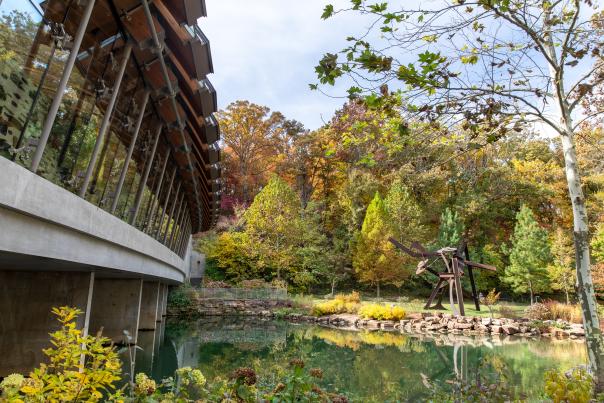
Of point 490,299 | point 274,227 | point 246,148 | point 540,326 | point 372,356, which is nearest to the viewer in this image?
point 372,356

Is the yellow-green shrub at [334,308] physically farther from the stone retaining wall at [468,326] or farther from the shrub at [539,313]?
the shrub at [539,313]

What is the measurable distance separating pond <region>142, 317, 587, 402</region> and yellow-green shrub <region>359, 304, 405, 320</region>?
331 centimetres

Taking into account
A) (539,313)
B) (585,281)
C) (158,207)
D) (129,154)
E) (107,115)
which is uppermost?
(107,115)

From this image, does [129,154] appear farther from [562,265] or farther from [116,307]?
[562,265]

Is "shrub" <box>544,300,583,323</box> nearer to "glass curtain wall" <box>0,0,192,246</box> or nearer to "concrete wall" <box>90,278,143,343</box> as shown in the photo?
"concrete wall" <box>90,278,143,343</box>

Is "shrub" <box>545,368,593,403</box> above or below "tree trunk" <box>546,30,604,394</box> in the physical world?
below

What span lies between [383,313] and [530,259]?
1698cm

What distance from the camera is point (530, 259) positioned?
3603 centimetres

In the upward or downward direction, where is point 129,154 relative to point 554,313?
upward

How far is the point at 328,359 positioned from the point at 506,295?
34.0 m

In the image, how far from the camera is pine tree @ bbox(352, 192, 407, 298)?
3641 cm

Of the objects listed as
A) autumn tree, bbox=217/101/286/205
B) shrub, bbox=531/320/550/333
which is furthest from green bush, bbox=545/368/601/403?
autumn tree, bbox=217/101/286/205

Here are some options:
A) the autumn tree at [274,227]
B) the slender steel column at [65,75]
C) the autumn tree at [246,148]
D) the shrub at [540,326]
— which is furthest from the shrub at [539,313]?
the autumn tree at [246,148]

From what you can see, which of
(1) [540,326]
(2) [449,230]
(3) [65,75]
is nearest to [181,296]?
(1) [540,326]
